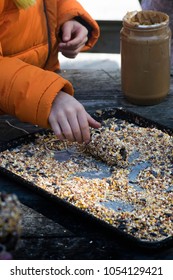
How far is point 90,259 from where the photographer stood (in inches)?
41.9

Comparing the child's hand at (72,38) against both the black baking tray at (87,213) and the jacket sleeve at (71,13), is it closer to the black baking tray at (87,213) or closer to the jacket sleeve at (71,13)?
the jacket sleeve at (71,13)

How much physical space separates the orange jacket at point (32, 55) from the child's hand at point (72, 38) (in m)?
0.03

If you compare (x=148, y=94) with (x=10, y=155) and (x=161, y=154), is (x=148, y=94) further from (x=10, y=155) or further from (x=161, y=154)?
(x=10, y=155)

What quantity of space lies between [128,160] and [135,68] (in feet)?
1.29

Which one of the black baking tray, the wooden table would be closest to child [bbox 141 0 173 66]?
the black baking tray

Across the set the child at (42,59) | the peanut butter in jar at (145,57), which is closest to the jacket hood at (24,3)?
the child at (42,59)

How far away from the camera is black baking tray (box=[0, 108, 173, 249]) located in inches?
42.6

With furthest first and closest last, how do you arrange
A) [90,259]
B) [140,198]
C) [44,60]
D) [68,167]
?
1. [44,60]
2. [68,167]
3. [140,198]
4. [90,259]

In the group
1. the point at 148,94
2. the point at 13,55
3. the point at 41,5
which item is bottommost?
the point at 148,94

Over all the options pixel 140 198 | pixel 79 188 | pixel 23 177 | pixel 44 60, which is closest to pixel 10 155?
pixel 23 177

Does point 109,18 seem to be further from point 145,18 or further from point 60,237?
point 60,237

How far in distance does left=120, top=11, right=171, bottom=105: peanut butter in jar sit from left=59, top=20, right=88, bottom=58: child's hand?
116 millimetres

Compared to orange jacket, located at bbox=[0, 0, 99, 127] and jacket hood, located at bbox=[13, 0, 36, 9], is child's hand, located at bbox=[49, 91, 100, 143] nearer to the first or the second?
orange jacket, located at bbox=[0, 0, 99, 127]

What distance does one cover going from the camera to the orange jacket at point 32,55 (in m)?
1.38
